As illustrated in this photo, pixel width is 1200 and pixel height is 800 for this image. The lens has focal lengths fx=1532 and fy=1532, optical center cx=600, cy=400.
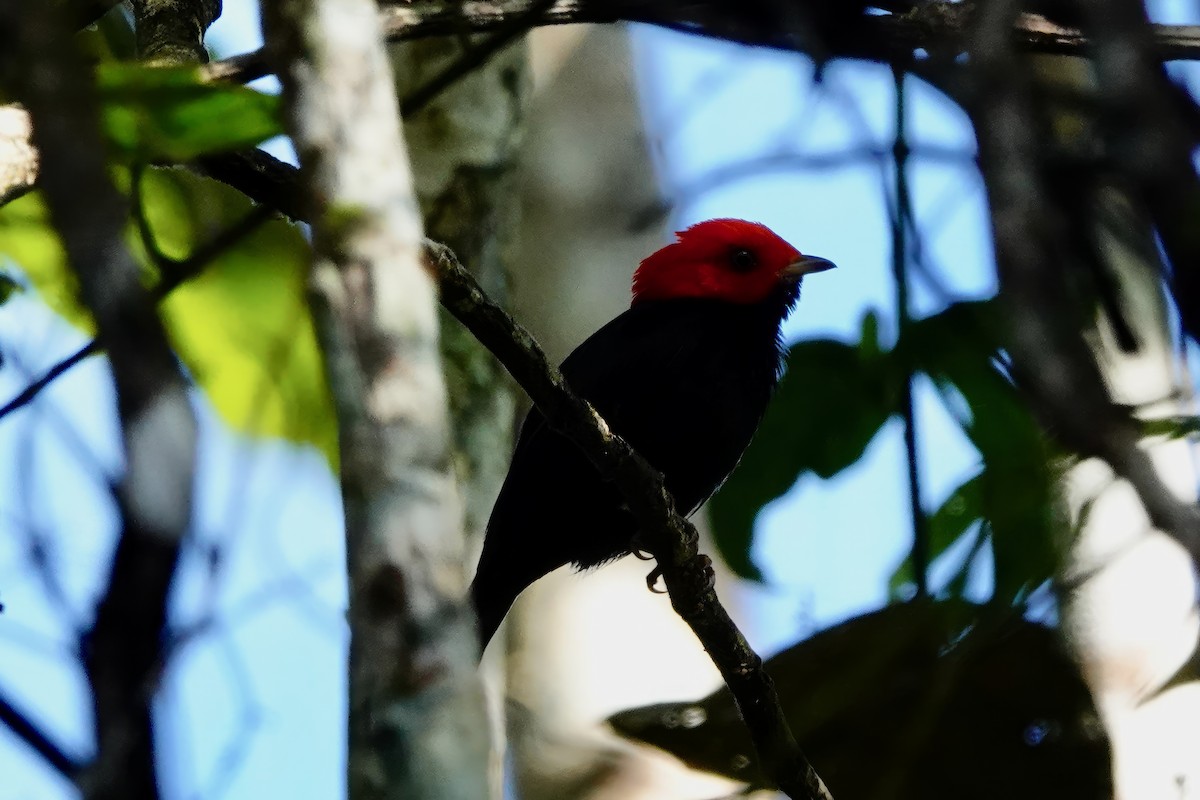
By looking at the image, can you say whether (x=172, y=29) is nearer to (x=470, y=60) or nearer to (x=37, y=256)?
(x=37, y=256)

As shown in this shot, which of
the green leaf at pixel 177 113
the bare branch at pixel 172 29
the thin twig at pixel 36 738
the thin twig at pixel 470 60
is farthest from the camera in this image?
the bare branch at pixel 172 29

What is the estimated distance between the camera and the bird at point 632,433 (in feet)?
15.6

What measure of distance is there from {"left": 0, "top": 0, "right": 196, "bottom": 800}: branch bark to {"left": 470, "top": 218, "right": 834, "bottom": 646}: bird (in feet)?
10.7

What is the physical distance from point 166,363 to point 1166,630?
3426 millimetres

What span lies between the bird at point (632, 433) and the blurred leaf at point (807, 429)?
1.41 metres

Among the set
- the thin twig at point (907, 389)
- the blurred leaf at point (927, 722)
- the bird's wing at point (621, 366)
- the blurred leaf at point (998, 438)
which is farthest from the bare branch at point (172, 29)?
the blurred leaf at point (998, 438)

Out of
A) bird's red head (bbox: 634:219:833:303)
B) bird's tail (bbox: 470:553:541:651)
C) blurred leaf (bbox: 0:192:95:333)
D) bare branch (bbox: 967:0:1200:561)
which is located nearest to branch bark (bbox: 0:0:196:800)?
bare branch (bbox: 967:0:1200:561)

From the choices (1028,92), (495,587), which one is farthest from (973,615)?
(495,587)

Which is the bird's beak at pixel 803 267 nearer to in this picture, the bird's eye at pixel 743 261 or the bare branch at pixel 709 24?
the bird's eye at pixel 743 261

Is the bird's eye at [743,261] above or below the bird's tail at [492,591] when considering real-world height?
above

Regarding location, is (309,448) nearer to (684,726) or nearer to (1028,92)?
(684,726)

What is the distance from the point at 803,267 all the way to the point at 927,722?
227cm

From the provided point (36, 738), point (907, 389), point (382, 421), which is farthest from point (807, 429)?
point (36, 738)

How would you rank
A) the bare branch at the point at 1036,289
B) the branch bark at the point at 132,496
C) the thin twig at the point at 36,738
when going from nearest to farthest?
1. the branch bark at the point at 132,496
2. the thin twig at the point at 36,738
3. the bare branch at the point at 1036,289
